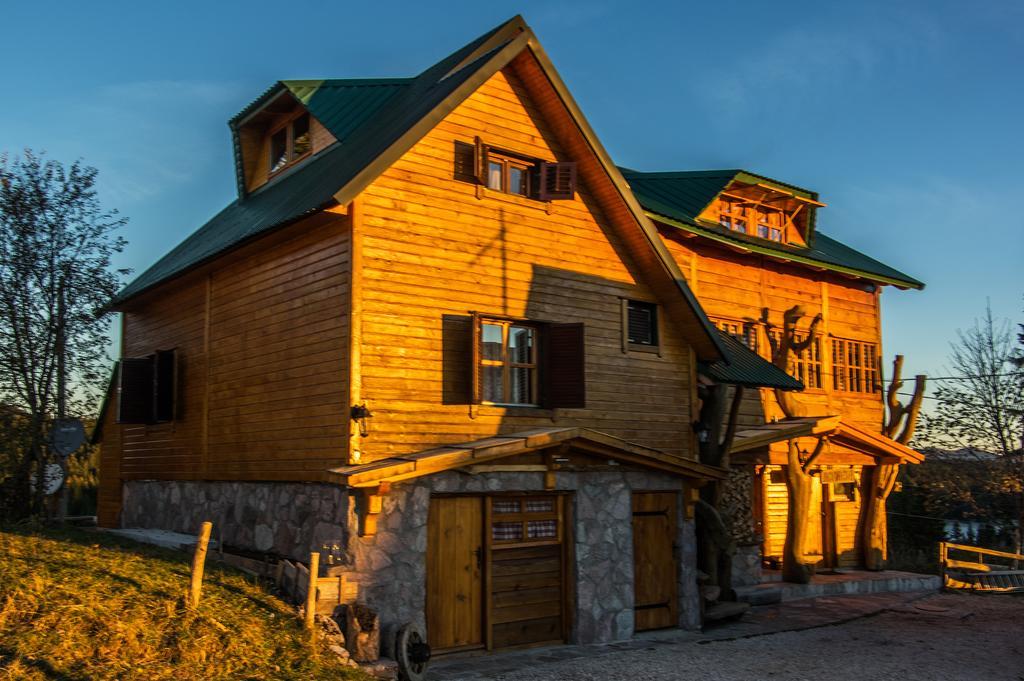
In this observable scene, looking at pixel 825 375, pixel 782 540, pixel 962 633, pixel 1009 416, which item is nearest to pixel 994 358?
pixel 1009 416

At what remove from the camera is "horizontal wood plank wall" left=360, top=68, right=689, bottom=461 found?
45.2 feet

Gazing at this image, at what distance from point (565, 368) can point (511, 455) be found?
6.28 feet

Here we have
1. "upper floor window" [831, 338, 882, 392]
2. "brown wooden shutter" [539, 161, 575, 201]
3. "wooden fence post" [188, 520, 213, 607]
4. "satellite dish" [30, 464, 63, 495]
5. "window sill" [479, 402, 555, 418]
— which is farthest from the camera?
"upper floor window" [831, 338, 882, 392]

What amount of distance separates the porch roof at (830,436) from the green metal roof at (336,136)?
931 centimetres

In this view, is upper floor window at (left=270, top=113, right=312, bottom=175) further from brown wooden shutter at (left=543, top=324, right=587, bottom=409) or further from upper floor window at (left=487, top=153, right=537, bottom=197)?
brown wooden shutter at (left=543, top=324, right=587, bottom=409)

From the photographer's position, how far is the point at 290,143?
19344 millimetres

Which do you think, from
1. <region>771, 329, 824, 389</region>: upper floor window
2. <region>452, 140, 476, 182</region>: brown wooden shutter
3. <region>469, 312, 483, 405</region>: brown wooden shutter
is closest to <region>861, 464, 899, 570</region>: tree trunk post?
<region>771, 329, 824, 389</region>: upper floor window

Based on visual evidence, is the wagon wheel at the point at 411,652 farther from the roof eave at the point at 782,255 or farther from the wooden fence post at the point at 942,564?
the wooden fence post at the point at 942,564

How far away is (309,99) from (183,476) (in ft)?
24.9

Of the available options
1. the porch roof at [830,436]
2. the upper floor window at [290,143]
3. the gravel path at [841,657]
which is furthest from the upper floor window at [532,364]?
the upper floor window at [290,143]

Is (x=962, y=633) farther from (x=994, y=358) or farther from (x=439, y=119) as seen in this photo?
(x=994, y=358)

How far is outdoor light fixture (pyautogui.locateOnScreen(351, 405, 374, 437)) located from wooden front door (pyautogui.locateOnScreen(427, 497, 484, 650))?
5.09 ft

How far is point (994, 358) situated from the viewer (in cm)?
3061

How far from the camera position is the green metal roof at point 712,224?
2200cm
